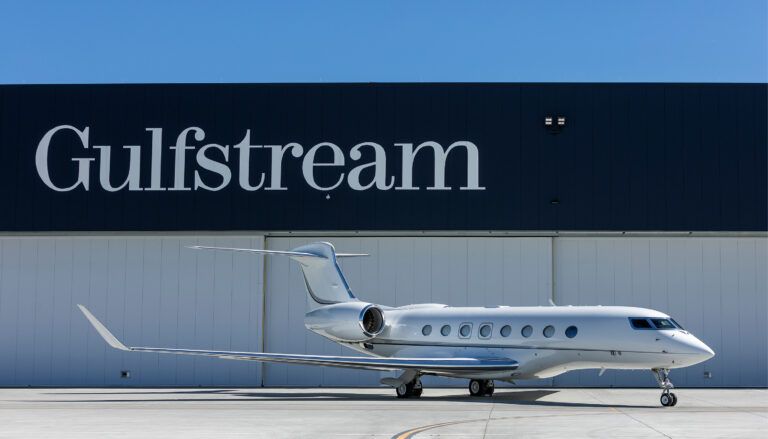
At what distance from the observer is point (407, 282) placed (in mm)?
32750

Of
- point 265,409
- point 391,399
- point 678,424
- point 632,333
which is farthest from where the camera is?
point 391,399

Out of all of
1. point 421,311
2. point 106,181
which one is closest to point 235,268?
point 106,181

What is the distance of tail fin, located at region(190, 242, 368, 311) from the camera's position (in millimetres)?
28703

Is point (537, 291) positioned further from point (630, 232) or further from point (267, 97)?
point (267, 97)

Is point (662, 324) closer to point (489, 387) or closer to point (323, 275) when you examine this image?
point (489, 387)

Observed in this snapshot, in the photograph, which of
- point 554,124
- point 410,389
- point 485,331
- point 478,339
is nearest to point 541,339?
point 485,331

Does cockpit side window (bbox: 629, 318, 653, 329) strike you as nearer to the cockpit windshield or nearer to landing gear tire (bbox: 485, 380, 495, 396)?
the cockpit windshield

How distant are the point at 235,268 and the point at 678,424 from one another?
1908 centimetres

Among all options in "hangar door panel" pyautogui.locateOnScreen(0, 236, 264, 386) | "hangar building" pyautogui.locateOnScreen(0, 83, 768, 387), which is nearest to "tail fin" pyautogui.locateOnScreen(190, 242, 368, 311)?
"hangar building" pyautogui.locateOnScreen(0, 83, 768, 387)

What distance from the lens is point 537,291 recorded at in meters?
32.3

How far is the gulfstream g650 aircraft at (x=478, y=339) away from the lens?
2366cm

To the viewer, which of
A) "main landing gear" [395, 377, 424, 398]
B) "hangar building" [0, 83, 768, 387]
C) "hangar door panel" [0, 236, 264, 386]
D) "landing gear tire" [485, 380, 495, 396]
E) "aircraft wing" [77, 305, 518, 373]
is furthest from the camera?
"hangar door panel" [0, 236, 264, 386]

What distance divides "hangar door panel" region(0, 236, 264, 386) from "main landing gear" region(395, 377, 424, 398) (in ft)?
25.8

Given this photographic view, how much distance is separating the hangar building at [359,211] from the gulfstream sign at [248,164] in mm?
60
